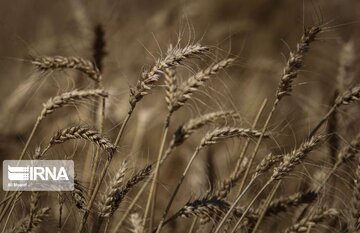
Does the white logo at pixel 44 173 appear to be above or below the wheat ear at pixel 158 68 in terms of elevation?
below

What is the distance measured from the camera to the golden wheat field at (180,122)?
189cm

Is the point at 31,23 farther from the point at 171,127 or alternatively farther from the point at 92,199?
the point at 92,199

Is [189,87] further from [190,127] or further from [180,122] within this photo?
[180,122]

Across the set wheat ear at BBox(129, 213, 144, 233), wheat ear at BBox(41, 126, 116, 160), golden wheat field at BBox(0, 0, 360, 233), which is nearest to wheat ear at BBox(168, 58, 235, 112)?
golden wheat field at BBox(0, 0, 360, 233)

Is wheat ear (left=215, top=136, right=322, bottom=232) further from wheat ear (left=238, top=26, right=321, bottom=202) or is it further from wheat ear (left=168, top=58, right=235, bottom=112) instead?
wheat ear (left=168, top=58, right=235, bottom=112)

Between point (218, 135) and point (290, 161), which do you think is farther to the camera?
point (218, 135)

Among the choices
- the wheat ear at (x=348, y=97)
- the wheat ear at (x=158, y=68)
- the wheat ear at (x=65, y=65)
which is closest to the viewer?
the wheat ear at (x=158, y=68)

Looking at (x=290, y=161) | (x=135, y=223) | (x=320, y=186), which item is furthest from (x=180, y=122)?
(x=290, y=161)

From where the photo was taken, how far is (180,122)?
12.2ft

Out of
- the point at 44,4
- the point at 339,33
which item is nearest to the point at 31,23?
the point at 44,4

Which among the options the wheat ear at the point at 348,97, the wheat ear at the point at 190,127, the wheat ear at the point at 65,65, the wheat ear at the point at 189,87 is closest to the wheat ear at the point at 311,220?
the wheat ear at the point at 348,97

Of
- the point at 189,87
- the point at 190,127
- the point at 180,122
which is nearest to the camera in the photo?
the point at 189,87

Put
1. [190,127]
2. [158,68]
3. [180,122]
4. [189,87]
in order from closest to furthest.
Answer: [158,68] < [189,87] < [190,127] < [180,122]

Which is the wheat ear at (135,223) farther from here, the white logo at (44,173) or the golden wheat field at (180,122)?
the white logo at (44,173)
